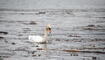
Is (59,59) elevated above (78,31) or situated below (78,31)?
below

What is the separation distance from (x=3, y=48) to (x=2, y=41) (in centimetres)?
161

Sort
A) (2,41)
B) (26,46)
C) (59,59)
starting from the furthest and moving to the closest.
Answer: (2,41), (26,46), (59,59)

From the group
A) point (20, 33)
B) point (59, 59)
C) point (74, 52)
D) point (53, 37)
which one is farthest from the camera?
point (20, 33)

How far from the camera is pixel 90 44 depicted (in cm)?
1653

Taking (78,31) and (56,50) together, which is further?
(78,31)

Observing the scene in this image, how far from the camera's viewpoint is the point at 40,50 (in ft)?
50.2

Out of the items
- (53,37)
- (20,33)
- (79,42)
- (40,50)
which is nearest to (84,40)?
(79,42)

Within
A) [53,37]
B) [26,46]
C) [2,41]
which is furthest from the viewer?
[53,37]

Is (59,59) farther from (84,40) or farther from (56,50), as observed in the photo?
(84,40)

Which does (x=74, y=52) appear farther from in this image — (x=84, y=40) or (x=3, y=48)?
(x=3, y=48)

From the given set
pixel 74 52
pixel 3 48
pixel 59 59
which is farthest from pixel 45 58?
pixel 3 48

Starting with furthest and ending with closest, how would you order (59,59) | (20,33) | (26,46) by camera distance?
1. (20,33)
2. (26,46)
3. (59,59)

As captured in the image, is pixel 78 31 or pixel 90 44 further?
pixel 78 31

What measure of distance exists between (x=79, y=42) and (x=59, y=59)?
11.6 feet
